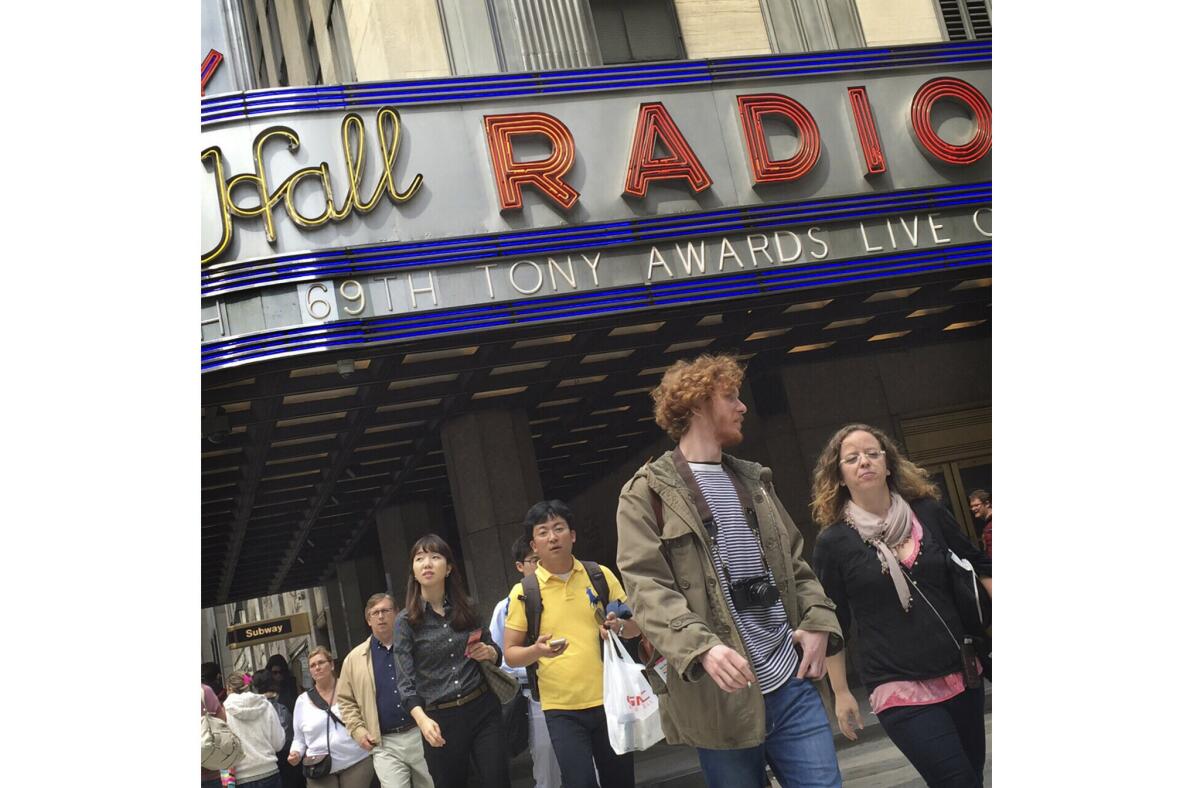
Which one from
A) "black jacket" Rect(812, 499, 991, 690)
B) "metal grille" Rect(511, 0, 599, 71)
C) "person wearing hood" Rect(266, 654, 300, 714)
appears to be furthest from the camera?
"metal grille" Rect(511, 0, 599, 71)

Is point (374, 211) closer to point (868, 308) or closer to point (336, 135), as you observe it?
point (336, 135)

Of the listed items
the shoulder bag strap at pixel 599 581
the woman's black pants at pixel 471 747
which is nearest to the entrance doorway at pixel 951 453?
the shoulder bag strap at pixel 599 581

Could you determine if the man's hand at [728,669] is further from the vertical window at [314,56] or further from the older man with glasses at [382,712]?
the vertical window at [314,56]

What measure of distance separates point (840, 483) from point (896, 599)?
750mm

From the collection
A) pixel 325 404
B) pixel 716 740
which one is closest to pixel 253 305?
pixel 325 404

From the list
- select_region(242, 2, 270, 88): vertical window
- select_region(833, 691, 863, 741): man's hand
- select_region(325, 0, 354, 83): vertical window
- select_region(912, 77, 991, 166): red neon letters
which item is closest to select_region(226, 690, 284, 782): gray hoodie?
select_region(833, 691, 863, 741): man's hand

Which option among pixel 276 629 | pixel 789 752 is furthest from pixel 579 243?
pixel 276 629

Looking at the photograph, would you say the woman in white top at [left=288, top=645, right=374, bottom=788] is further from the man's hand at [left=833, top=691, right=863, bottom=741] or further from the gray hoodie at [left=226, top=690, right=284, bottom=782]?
the man's hand at [left=833, top=691, right=863, bottom=741]

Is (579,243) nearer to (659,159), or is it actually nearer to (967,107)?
(659,159)

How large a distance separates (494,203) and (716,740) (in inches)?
250

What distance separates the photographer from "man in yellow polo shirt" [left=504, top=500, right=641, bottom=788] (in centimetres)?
718

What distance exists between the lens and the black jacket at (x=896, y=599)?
19.8 feet

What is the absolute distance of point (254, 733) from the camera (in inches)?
363

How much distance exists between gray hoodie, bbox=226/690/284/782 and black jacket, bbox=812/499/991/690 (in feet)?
16.3
